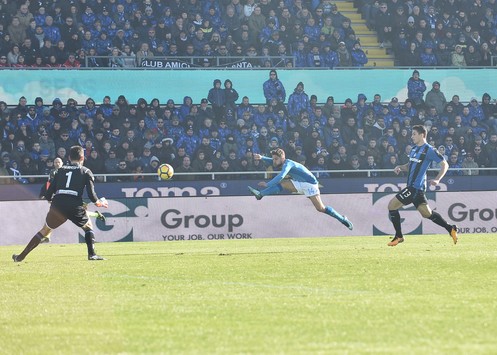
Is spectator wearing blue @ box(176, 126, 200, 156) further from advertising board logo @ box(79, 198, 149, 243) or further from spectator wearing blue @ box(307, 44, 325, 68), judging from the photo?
spectator wearing blue @ box(307, 44, 325, 68)

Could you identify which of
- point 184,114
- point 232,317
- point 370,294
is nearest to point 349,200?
point 184,114

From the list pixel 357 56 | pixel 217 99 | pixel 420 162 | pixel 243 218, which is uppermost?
pixel 357 56

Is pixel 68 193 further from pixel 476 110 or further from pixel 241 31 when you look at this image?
pixel 476 110

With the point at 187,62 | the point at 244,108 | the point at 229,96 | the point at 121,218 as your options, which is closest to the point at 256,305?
the point at 121,218

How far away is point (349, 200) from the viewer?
91.9ft

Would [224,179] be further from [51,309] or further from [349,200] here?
[51,309]

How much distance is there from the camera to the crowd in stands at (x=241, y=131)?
29438 millimetres

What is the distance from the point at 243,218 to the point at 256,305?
17627 mm

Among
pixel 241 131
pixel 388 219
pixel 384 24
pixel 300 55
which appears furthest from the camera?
pixel 384 24

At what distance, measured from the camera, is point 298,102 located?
32094 millimetres

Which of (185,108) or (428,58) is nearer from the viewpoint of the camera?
(185,108)

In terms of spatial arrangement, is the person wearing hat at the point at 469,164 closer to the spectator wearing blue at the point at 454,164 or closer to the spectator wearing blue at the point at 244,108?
the spectator wearing blue at the point at 454,164

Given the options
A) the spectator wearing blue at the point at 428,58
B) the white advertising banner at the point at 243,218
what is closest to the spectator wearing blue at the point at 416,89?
the spectator wearing blue at the point at 428,58

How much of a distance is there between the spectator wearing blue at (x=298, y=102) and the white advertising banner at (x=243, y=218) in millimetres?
4600
